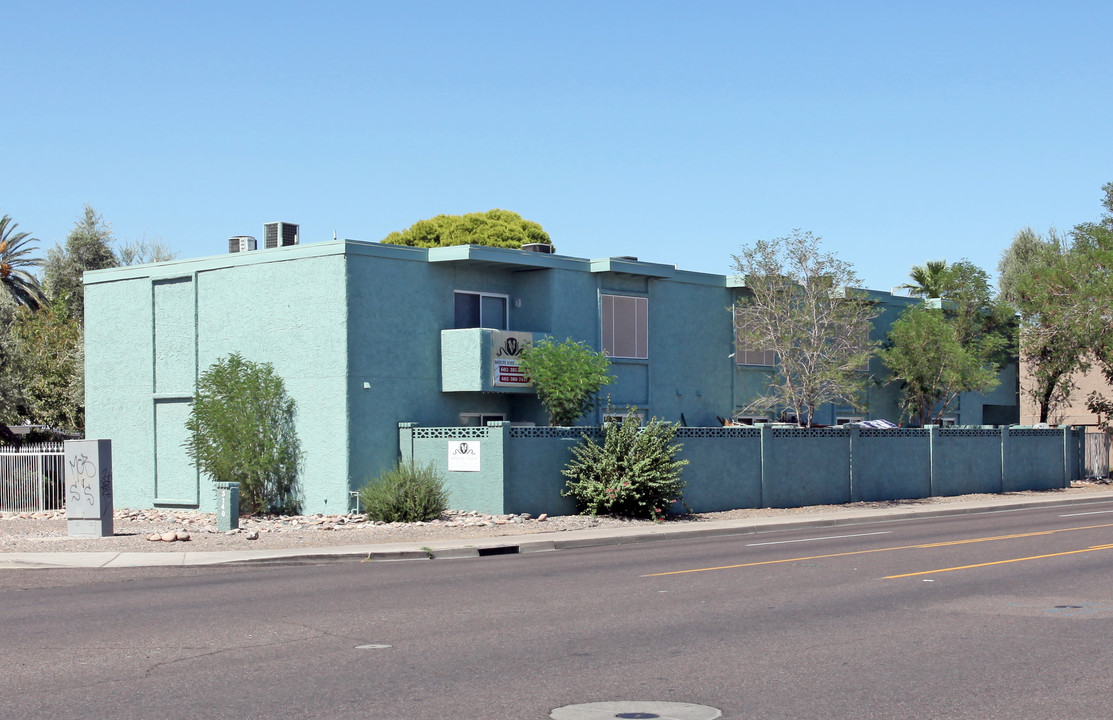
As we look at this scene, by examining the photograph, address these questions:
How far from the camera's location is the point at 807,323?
3375 centimetres

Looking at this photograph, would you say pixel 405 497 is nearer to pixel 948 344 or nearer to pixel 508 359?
pixel 508 359

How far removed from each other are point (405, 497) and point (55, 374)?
90.1 feet

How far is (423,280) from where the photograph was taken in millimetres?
28641

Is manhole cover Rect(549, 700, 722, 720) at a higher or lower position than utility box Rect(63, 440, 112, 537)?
lower

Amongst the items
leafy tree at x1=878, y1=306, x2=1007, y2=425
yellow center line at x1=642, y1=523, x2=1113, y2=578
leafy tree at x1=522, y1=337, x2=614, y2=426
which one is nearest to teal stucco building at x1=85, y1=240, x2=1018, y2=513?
leafy tree at x1=522, y1=337, x2=614, y2=426

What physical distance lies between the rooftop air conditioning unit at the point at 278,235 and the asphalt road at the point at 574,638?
14.1m

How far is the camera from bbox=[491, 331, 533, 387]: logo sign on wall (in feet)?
93.6

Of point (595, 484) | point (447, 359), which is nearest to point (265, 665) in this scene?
point (595, 484)

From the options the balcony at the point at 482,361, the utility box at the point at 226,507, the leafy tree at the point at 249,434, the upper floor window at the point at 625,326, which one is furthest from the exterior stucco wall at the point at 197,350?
the upper floor window at the point at 625,326

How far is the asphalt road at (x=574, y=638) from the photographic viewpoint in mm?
8141

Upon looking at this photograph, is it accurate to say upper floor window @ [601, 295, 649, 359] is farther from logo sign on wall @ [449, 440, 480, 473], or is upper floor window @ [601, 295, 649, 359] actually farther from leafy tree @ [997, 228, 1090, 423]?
leafy tree @ [997, 228, 1090, 423]

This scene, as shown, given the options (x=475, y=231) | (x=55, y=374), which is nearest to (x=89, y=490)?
(x=55, y=374)

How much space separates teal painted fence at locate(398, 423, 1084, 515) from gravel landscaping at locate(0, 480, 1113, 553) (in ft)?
1.87

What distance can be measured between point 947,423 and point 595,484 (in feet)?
67.8
